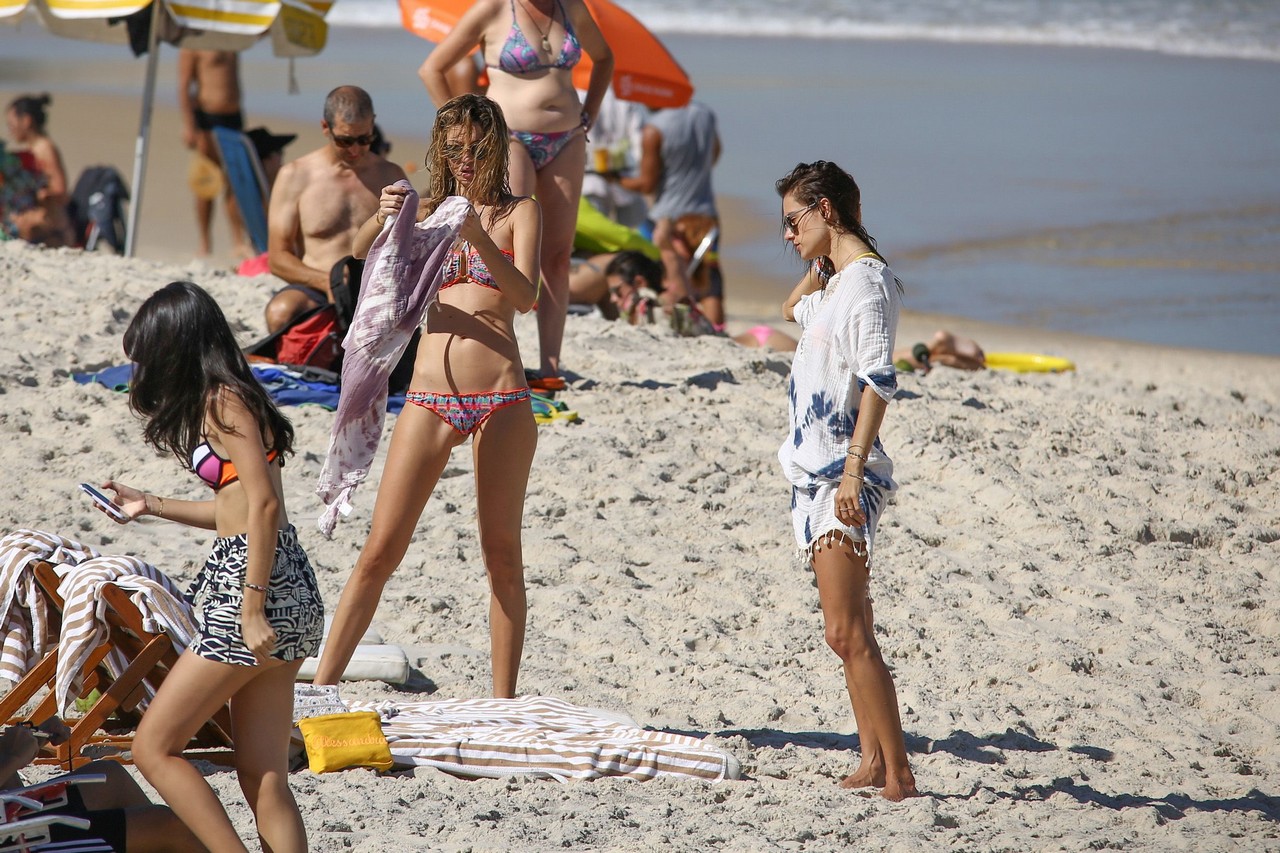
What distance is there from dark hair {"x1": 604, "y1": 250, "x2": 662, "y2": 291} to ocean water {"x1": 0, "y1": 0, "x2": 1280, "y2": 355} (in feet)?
8.63

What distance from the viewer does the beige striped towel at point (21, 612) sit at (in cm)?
364

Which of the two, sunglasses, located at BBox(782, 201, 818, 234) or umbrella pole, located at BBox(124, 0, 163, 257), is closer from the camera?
sunglasses, located at BBox(782, 201, 818, 234)

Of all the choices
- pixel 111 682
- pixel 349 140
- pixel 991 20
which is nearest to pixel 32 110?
pixel 349 140

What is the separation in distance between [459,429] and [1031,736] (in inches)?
82.9

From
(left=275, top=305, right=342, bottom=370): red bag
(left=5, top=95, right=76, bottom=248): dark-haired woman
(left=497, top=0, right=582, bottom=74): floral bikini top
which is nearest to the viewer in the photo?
(left=497, top=0, right=582, bottom=74): floral bikini top

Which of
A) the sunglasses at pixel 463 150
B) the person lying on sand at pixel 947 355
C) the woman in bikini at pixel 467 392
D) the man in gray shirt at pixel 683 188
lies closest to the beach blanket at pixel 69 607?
the woman in bikini at pixel 467 392

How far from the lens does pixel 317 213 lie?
661cm

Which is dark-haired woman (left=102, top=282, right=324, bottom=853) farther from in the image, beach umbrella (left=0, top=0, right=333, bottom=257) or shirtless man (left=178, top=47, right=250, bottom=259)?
shirtless man (left=178, top=47, right=250, bottom=259)

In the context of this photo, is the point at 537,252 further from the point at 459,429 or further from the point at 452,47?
the point at 452,47

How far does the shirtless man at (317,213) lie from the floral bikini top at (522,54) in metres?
0.73

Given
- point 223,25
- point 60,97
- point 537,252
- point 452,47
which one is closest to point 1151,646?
→ point 537,252

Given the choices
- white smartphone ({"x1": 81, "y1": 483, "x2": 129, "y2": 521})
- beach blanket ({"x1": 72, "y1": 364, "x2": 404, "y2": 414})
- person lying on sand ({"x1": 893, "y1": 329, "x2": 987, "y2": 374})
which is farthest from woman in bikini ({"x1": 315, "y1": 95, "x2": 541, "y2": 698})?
person lying on sand ({"x1": 893, "y1": 329, "x2": 987, "y2": 374})

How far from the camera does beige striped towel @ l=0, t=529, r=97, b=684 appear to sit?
11.9ft

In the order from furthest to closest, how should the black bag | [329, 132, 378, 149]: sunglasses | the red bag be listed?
the black bag < the red bag < [329, 132, 378, 149]: sunglasses
